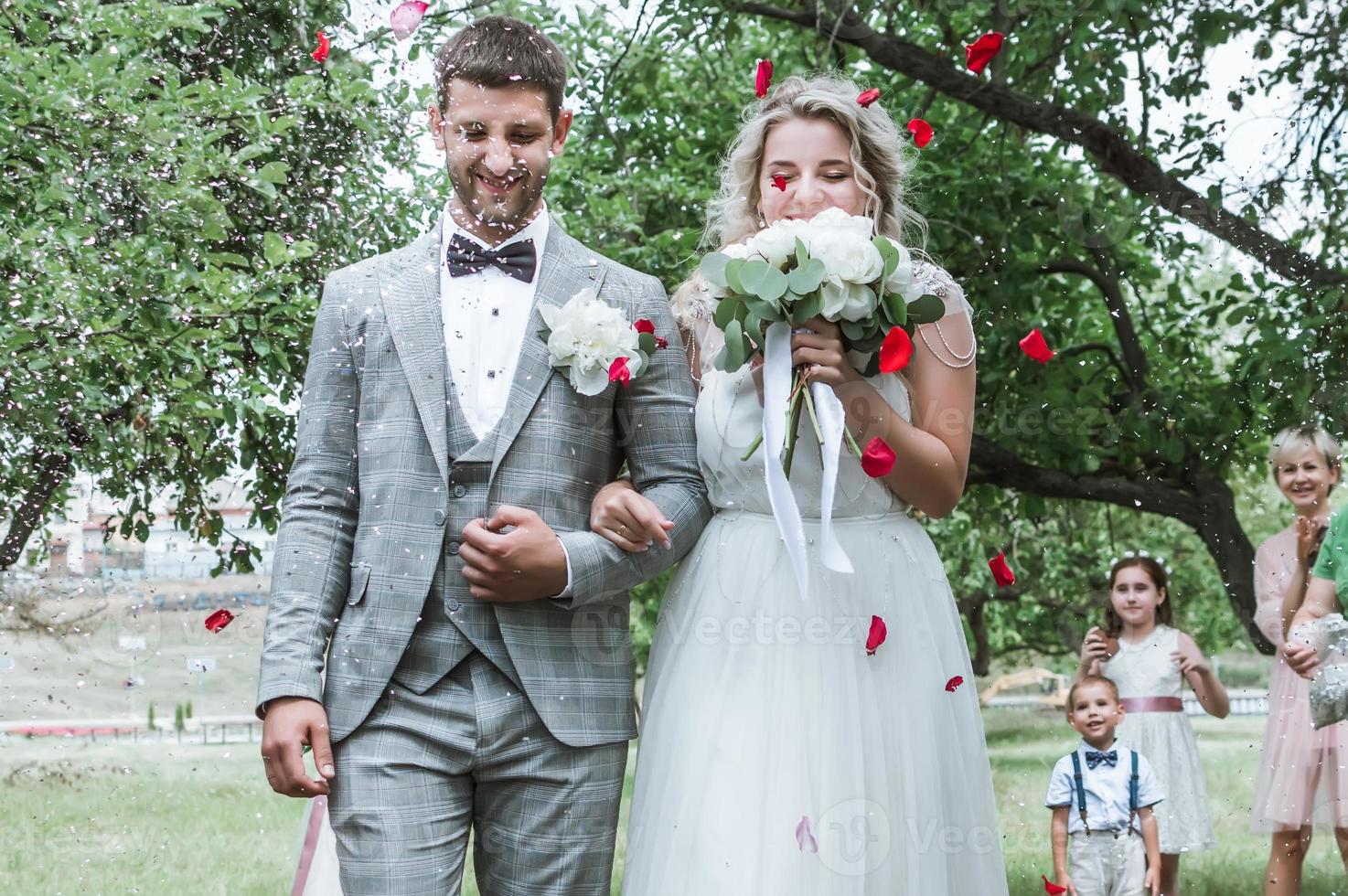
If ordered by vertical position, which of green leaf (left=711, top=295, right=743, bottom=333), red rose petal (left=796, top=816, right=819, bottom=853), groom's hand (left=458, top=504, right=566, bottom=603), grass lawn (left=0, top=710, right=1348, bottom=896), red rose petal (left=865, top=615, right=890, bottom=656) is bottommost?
grass lawn (left=0, top=710, right=1348, bottom=896)

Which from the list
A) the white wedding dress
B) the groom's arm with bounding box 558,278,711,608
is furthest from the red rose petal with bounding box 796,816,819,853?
the groom's arm with bounding box 558,278,711,608

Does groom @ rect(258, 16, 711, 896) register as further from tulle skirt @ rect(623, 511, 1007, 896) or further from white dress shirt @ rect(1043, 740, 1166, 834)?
white dress shirt @ rect(1043, 740, 1166, 834)

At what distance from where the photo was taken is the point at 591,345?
77.7 inches

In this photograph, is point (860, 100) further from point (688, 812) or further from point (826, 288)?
point (688, 812)

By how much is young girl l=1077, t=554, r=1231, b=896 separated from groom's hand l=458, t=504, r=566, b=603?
6.35 ft

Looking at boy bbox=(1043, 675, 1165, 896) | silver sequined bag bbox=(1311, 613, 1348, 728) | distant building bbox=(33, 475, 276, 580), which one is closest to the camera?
silver sequined bag bbox=(1311, 613, 1348, 728)

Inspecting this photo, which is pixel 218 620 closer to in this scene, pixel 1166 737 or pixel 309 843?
pixel 309 843

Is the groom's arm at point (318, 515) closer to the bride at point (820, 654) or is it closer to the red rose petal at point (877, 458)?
the bride at point (820, 654)

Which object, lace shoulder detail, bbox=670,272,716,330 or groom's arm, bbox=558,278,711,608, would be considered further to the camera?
lace shoulder detail, bbox=670,272,716,330

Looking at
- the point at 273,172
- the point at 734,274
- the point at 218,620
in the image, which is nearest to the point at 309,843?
the point at 218,620

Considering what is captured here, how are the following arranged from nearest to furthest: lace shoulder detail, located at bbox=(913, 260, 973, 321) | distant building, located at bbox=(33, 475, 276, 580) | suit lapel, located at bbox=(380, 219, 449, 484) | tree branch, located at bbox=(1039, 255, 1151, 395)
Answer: suit lapel, located at bbox=(380, 219, 449, 484) → lace shoulder detail, located at bbox=(913, 260, 973, 321) → distant building, located at bbox=(33, 475, 276, 580) → tree branch, located at bbox=(1039, 255, 1151, 395)

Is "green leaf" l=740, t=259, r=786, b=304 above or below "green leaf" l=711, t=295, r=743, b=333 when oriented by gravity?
above

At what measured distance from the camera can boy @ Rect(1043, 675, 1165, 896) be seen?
3168mm

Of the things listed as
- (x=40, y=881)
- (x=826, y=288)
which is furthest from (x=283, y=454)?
(x=826, y=288)
